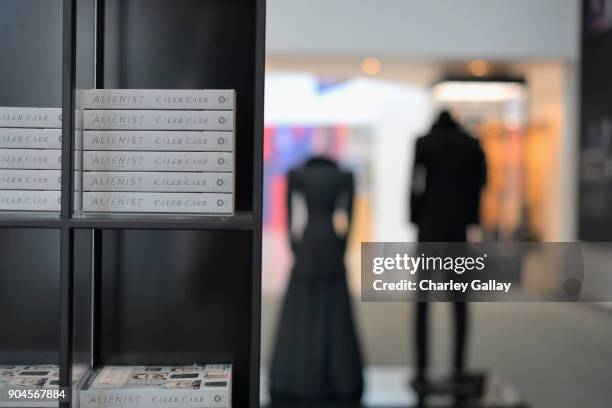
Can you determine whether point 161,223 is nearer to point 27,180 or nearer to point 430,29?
point 27,180

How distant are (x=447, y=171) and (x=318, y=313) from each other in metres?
1.00

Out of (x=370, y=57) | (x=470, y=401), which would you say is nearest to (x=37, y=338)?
(x=470, y=401)

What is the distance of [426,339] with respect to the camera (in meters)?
4.23

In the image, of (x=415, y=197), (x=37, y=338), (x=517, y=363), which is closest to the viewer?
(x=37, y=338)

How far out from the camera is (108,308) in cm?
189

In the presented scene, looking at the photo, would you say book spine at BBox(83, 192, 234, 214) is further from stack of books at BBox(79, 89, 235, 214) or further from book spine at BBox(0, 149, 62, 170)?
book spine at BBox(0, 149, 62, 170)

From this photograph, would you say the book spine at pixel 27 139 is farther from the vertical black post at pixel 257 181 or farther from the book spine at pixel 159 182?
the vertical black post at pixel 257 181

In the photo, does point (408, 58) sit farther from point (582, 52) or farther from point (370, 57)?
point (582, 52)

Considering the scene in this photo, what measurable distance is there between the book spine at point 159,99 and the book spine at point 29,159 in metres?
0.13

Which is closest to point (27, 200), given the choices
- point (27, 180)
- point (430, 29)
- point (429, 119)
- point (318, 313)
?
point (27, 180)

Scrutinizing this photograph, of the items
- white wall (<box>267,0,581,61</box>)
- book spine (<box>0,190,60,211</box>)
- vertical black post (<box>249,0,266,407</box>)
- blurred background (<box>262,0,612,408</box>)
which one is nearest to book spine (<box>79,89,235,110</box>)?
vertical black post (<box>249,0,266,407</box>)

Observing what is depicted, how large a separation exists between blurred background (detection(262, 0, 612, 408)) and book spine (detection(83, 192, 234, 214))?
1.59m

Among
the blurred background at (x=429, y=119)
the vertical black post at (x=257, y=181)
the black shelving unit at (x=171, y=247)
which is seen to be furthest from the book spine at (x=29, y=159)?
the blurred background at (x=429, y=119)

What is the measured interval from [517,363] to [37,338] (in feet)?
10.8
